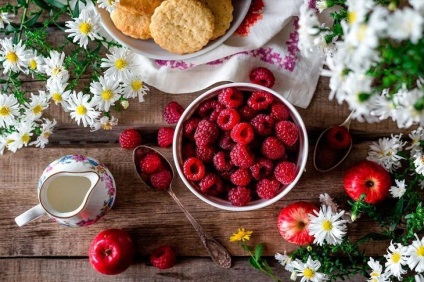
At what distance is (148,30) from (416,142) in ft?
2.22

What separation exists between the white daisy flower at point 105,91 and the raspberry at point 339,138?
0.52 meters

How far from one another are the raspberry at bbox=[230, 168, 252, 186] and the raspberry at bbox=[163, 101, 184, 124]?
0.22 meters

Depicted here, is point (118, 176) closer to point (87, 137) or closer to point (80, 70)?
point (87, 137)

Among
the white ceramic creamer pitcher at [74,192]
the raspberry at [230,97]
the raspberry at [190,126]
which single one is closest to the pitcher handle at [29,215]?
the white ceramic creamer pitcher at [74,192]

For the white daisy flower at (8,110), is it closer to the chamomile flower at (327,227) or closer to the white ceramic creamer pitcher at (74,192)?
the white ceramic creamer pitcher at (74,192)

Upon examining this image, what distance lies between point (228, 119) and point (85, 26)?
385mm

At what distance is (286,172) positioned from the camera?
4.57 ft

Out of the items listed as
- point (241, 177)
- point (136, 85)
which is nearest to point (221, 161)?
point (241, 177)

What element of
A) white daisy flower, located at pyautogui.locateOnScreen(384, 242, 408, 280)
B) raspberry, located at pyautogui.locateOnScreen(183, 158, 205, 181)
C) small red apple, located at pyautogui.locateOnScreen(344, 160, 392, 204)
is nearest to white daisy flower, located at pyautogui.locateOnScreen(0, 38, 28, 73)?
raspberry, located at pyautogui.locateOnScreen(183, 158, 205, 181)

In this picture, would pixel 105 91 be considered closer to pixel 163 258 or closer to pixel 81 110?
pixel 81 110

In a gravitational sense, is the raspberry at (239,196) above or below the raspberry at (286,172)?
below

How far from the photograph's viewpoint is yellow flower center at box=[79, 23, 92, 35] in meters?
1.41

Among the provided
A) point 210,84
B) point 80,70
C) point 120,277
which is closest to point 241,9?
point 210,84

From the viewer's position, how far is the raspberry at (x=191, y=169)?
1.42m
